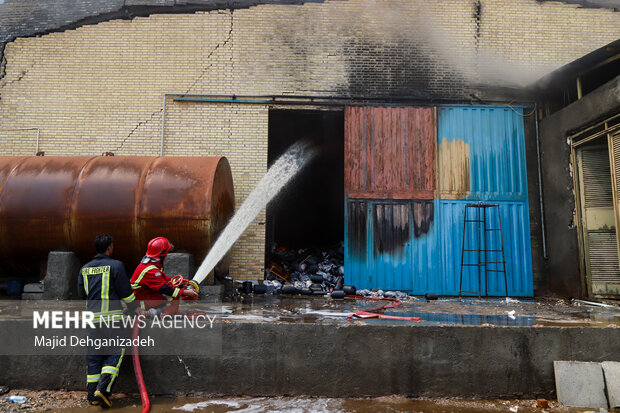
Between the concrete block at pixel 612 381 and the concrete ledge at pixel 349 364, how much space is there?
1.19 ft

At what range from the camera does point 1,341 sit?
4566 mm

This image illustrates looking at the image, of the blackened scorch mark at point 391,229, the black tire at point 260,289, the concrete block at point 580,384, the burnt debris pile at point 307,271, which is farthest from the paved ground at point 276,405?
the blackened scorch mark at point 391,229

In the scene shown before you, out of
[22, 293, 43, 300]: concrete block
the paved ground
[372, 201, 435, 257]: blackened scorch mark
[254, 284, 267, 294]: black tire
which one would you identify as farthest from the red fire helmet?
[372, 201, 435, 257]: blackened scorch mark

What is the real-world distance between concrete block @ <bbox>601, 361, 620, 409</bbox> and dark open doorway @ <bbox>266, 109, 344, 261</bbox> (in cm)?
964

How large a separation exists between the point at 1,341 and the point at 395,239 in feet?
23.4

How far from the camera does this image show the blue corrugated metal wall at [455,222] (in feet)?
29.8

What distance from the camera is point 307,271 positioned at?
10078 mm

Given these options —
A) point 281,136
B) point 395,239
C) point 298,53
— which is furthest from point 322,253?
point 298,53

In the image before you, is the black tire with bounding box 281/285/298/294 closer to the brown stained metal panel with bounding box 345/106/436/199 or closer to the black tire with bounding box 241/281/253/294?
the black tire with bounding box 241/281/253/294

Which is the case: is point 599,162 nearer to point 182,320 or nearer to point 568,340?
point 568,340

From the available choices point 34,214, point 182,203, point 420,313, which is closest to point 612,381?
point 420,313

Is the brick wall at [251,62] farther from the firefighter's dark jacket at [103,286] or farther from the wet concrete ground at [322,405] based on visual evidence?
the wet concrete ground at [322,405]

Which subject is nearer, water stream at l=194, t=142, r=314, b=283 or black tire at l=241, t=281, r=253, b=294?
water stream at l=194, t=142, r=314, b=283

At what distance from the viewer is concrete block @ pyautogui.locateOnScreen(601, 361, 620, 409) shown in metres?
4.31
